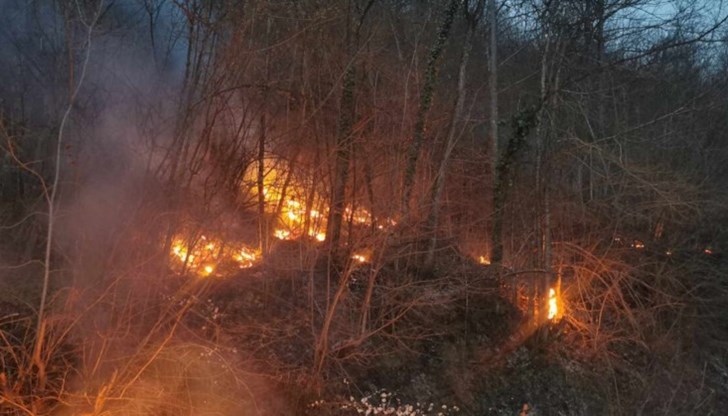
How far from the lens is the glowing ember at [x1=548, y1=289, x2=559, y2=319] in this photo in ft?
26.1

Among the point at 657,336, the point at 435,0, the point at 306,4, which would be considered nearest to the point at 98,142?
the point at 306,4

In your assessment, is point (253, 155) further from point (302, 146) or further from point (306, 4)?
point (306, 4)

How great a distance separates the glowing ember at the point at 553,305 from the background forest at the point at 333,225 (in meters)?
0.05

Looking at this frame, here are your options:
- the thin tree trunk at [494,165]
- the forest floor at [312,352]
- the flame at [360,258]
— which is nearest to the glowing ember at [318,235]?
the forest floor at [312,352]

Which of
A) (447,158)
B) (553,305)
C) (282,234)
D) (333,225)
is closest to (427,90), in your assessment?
(447,158)

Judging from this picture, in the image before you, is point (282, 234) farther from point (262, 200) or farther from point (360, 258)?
point (360, 258)

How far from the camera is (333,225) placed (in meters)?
7.33

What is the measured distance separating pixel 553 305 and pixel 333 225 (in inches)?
146

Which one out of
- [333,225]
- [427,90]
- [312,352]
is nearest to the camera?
[312,352]

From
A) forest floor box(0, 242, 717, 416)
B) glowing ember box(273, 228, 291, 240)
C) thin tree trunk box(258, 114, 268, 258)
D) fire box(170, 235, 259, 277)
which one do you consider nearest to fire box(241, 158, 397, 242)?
glowing ember box(273, 228, 291, 240)

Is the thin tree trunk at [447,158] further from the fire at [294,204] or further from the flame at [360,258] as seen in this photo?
the flame at [360,258]

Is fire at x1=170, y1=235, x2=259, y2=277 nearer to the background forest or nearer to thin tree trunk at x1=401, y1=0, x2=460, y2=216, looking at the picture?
the background forest

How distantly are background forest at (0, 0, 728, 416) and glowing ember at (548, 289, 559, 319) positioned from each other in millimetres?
47

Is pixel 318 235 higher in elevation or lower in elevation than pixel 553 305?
higher
